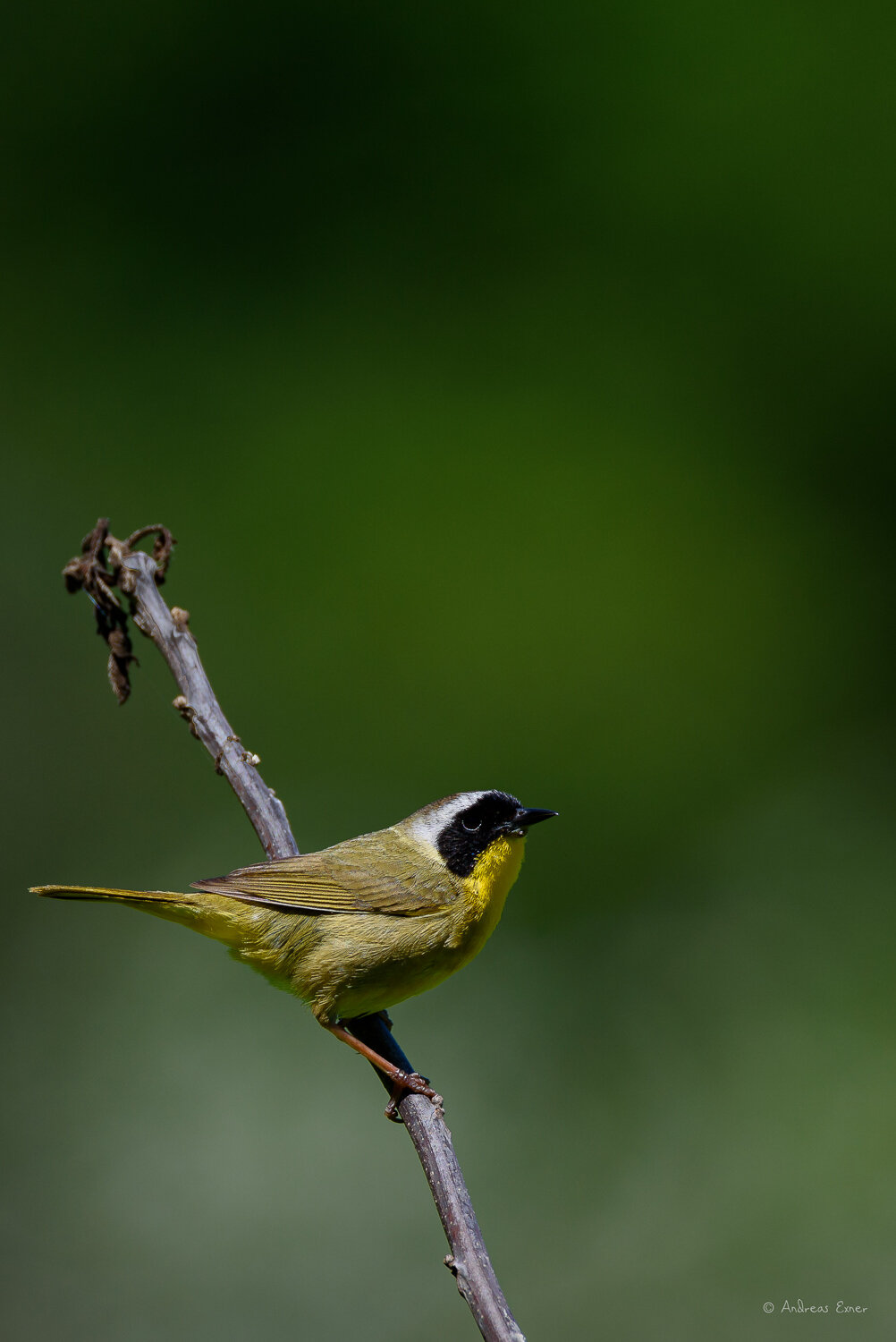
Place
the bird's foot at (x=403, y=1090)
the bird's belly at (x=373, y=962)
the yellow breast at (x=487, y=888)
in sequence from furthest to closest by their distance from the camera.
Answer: the yellow breast at (x=487, y=888) → the bird's belly at (x=373, y=962) → the bird's foot at (x=403, y=1090)

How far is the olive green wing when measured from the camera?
2658mm

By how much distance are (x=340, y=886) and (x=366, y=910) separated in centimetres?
10

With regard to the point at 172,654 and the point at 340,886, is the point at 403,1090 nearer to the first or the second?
the point at 340,886

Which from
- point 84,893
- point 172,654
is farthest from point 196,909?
point 172,654

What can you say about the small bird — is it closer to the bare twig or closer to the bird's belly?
the bird's belly

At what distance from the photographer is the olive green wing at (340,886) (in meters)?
2.66

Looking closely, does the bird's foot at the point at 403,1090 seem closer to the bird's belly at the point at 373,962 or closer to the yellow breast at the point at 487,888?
the bird's belly at the point at 373,962

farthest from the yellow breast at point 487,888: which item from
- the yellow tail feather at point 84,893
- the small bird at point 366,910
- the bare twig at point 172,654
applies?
the yellow tail feather at point 84,893

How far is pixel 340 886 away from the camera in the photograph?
2.74 m

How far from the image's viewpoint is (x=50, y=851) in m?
4.56

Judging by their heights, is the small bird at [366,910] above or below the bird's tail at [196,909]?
below

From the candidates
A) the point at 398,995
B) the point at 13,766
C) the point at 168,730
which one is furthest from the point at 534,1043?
the point at 13,766

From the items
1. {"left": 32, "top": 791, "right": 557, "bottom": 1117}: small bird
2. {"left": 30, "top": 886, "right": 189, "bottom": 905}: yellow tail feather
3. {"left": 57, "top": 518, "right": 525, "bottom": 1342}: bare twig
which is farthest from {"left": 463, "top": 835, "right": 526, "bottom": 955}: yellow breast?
{"left": 30, "top": 886, "right": 189, "bottom": 905}: yellow tail feather

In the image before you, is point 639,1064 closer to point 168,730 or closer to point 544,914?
point 544,914
